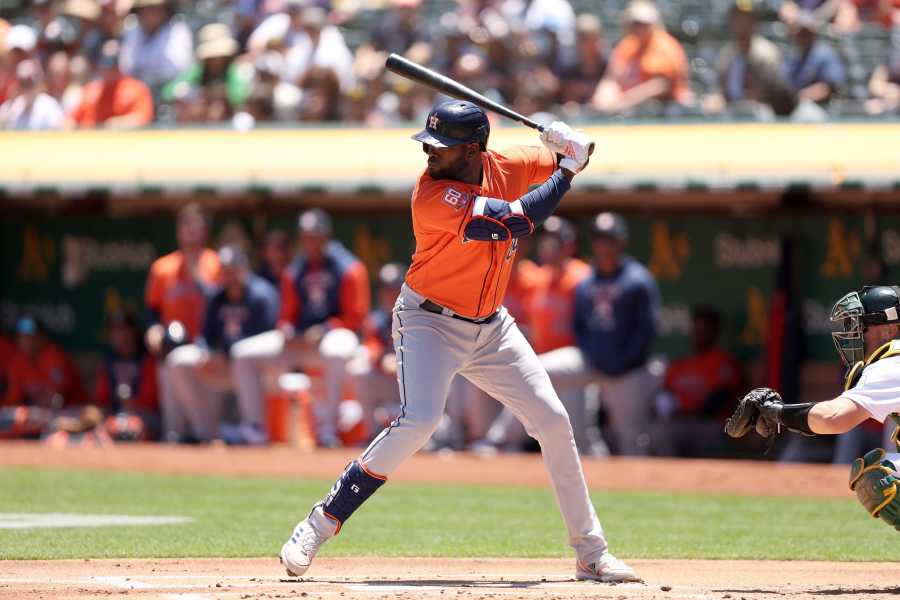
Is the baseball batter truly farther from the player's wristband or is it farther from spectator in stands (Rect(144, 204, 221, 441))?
spectator in stands (Rect(144, 204, 221, 441))

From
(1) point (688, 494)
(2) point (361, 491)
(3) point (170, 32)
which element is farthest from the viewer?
(3) point (170, 32)

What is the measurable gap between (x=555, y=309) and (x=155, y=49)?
16.5ft

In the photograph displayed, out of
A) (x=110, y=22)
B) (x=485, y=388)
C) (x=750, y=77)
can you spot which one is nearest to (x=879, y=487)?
(x=485, y=388)

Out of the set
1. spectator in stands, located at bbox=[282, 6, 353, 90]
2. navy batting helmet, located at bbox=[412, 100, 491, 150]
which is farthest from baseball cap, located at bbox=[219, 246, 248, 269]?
navy batting helmet, located at bbox=[412, 100, 491, 150]

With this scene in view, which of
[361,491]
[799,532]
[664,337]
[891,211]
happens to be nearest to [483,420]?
[664,337]

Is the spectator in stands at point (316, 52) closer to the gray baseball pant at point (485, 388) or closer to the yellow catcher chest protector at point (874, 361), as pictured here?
the gray baseball pant at point (485, 388)

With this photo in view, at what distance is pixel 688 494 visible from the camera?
32.3ft

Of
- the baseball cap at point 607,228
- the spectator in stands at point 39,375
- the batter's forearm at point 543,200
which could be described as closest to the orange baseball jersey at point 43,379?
the spectator in stands at point 39,375

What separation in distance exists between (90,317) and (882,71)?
7.38m

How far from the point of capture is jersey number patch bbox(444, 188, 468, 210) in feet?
18.2

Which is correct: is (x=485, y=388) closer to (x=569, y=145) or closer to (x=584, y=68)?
(x=569, y=145)

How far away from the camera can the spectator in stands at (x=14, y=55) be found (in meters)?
14.9

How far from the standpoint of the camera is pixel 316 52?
13.8 m

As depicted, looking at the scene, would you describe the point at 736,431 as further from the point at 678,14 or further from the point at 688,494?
the point at 678,14
